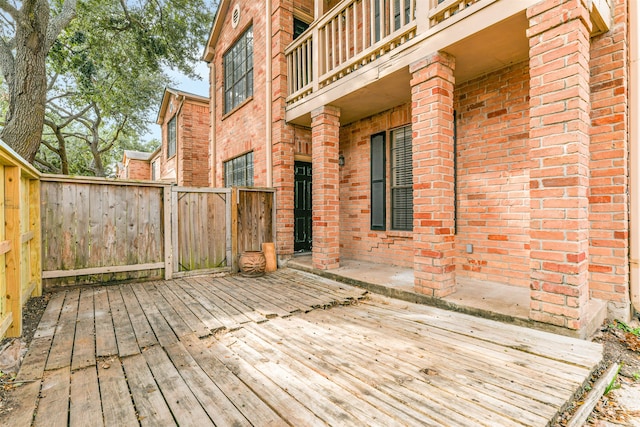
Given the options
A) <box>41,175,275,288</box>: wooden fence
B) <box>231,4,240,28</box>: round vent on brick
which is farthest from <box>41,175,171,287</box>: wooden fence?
<box>231,4,240,28</box>: round vent on brick

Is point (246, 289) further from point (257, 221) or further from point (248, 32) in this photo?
point (248, 32)

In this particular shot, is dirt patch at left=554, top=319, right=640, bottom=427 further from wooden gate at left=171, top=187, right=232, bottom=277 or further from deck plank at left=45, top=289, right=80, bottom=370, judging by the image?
wooden gate at left=171, top=187, right=232, bottom=277

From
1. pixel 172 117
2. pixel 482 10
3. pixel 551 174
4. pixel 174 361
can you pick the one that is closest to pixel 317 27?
pixel 482 10

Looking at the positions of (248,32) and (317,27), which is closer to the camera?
(317,27)

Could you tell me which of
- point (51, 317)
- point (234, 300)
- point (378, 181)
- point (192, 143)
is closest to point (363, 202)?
point (378, 181)

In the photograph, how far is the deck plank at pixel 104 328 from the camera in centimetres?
241

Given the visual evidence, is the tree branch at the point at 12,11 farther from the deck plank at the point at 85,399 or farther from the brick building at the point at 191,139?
the deck plank at the point at 85,399

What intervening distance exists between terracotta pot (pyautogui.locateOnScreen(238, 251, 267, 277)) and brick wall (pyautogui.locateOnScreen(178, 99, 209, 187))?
623cm

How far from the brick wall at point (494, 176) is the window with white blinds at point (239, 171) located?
15.3ft

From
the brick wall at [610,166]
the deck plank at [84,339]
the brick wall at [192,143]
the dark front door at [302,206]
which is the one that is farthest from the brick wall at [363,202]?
the brick wall at [192,143]

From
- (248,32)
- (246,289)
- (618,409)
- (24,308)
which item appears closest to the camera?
(618,409)

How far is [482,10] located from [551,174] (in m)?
1.68

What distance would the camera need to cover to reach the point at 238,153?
734cm

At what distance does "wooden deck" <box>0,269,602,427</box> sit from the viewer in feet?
5.24
